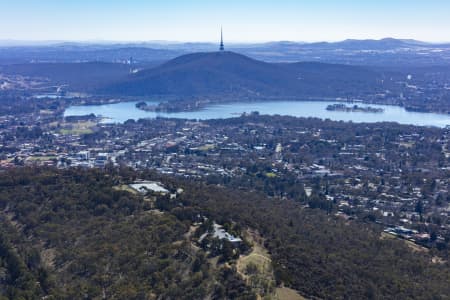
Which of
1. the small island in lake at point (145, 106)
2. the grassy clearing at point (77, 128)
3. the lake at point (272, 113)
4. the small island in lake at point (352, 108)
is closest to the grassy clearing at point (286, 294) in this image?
the grassy clearing at point (77, 128)

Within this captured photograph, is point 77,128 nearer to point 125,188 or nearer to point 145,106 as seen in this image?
point 145,106

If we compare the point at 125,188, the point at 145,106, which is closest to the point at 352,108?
the point at 145,106

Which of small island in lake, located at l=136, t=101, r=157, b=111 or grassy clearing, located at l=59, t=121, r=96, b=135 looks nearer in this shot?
grassy clearing, located at l=59, t=121, r=96, b=135

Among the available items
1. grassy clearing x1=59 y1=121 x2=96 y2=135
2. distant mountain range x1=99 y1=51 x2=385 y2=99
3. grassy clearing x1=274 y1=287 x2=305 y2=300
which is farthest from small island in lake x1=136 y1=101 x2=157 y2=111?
grassy clearing x1=274 y1=287 x2=305 y2=300

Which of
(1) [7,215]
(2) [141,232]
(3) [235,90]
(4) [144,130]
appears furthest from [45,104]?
(2) [141,232]

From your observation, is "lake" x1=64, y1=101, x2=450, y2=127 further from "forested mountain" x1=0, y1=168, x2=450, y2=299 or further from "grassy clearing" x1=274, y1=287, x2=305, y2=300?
"grassy clearing" x1=274, y1=287, x2=305, y2=300

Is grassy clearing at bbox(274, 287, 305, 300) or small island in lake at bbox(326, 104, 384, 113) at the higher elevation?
grassy clearing at bbox(274, 287, 305, 300)

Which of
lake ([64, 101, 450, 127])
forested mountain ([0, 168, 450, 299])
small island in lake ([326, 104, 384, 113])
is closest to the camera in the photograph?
forested mountain ([0, 168, 450, 299])
